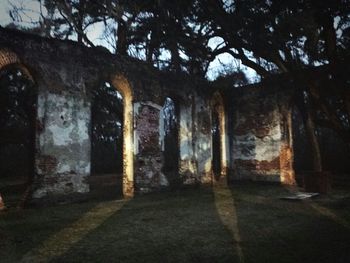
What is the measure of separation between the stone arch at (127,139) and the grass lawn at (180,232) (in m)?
1.56

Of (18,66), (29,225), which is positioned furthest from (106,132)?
(29,225)

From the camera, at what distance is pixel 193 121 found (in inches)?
509

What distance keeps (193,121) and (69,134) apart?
17.7 feet

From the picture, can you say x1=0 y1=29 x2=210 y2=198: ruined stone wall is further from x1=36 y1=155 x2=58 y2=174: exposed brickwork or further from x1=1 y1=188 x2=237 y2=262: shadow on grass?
x1=1 y1=188 x2=237 y2=262: shadow on grass

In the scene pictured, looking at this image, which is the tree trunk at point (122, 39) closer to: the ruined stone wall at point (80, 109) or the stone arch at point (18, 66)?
the ruined stone wall at point (80, 109)

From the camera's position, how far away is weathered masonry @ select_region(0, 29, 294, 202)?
8445 mm

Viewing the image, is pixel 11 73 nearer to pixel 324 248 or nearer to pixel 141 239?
pixel 141 239

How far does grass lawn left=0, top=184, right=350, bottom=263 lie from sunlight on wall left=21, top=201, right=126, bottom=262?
0.04 feet

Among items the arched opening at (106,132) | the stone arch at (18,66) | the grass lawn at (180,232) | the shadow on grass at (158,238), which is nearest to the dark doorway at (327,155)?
the grass lawn at (180,232)

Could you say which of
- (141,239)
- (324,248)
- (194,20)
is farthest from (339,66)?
(141,239)

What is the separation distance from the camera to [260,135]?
45.8 ft

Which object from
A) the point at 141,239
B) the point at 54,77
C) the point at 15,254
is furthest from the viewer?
the point at 54,77

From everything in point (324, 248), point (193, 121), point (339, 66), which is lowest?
point (324, 248)

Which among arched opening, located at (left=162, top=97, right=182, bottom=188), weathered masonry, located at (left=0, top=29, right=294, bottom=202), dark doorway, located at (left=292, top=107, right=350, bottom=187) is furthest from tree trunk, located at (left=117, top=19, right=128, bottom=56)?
dark doorway, located at (left=292, top=107, right=350, bottom=187)
